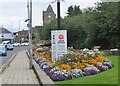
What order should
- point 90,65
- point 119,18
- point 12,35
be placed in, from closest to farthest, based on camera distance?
point 90,65 < point 119,18 < point 12,35

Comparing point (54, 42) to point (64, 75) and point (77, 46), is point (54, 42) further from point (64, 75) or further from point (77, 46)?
point (77, 46)

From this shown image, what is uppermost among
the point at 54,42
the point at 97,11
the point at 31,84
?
the point at 97,11

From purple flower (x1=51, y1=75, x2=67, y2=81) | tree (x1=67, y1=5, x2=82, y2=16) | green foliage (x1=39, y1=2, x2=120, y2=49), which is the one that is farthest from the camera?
tree (x1=67, y1=5, x2=82, y2=16)

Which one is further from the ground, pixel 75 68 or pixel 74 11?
pixel 74 11

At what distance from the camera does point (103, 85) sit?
480 inches

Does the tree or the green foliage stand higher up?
the tree

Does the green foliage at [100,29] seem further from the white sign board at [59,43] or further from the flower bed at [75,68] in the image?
the flower bed at [75,68]

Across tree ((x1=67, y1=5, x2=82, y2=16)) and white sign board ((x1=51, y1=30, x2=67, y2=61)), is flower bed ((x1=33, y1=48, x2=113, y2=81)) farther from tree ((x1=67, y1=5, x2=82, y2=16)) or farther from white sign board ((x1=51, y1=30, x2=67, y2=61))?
tree ((x1=67, y1=5, x2=82, y2=16))

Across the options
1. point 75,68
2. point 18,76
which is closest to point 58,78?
point 75,68

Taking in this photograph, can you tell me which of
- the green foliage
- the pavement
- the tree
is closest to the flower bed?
the pavement

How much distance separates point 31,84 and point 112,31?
1291 inches

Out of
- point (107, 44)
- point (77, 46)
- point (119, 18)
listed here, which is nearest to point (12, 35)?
point (77, 46)

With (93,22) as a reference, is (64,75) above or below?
below

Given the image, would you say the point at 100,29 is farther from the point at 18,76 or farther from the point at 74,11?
the point at 74,11
